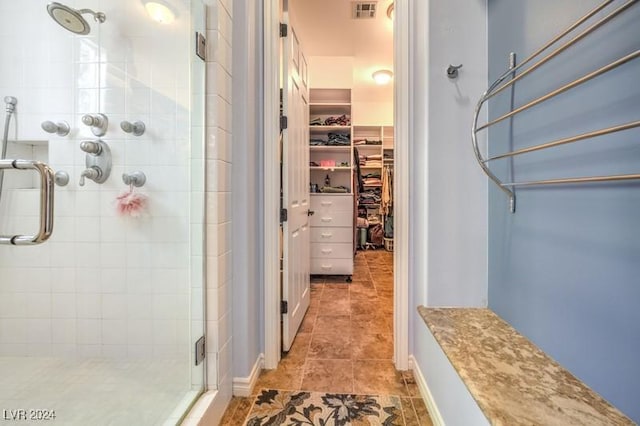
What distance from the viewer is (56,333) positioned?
1.52 m

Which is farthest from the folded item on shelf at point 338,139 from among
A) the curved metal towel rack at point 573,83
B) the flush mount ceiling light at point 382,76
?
the curved metal towel rack at point 573,83

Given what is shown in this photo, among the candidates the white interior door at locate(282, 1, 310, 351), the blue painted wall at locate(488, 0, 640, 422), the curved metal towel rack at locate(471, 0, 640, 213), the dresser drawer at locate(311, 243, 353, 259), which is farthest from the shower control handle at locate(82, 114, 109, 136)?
the dresser drawer at locate(311, 243, 353, 259)

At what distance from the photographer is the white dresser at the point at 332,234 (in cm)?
328

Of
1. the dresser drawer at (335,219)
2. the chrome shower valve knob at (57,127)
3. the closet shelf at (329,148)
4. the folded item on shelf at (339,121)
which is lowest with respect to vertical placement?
the dresser drawer at (335,219)

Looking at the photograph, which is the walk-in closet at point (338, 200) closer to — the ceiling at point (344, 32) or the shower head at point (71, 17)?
the ceiling at point (344, 32)

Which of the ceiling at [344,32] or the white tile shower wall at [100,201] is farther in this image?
the ceiling at [344,32]

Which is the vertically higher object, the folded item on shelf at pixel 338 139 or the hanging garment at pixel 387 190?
the folded item on shelf at pixel 338 139

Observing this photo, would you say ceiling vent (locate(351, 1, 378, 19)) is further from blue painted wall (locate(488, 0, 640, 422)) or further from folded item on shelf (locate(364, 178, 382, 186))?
folded item on shelf (locate(364, 178, 382, 186))

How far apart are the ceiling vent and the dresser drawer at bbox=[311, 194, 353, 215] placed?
6.00ft

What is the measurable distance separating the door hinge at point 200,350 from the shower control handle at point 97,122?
1.21 metres

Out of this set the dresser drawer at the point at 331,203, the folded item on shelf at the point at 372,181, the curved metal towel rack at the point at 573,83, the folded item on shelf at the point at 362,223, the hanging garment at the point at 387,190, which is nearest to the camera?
the curved metal towel rack at the point at 573,83

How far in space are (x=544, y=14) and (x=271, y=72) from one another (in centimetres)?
122

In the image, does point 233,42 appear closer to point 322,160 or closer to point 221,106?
point 221,106

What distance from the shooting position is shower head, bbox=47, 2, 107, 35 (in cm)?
134
